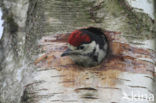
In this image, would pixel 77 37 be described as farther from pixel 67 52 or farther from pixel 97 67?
pixel 97 67

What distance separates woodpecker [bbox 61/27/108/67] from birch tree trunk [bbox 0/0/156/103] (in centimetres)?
9

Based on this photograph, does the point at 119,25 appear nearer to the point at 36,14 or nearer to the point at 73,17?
the point at 73,17

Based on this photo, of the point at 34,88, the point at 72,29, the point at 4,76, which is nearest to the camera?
the point at 34,88

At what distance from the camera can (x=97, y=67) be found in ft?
8.21

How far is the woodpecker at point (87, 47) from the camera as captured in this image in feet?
8.29

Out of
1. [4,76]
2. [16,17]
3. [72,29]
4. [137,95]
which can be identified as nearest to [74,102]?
[137,95]

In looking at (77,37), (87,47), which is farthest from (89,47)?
(77,37)

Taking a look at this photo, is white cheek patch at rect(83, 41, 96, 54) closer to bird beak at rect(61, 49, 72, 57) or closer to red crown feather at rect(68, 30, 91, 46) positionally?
red crown feather at rect(68, 30, 91, 46)

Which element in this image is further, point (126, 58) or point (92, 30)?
point (92, 30)

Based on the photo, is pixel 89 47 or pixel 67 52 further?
pixel 89 47

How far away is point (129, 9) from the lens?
2703 mm

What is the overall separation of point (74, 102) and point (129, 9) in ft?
2.93

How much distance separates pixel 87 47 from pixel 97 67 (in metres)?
0.27

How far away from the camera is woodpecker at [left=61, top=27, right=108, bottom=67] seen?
253 cm
